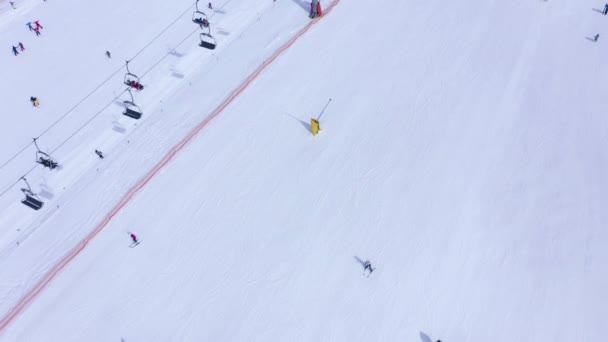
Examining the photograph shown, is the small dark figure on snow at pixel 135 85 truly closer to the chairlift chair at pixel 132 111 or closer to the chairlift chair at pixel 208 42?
the chairlift chair at pixel 132 111

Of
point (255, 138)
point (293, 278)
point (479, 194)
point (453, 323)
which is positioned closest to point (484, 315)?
point (453, 323)

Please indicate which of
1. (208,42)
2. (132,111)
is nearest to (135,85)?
(132,111)

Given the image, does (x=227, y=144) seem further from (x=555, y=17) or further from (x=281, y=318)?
(x=555, y=17)

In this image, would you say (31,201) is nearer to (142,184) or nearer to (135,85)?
(142,184)

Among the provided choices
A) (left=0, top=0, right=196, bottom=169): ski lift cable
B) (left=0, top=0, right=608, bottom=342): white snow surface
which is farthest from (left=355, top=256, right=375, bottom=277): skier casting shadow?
(left=0, top=0, right=196, bottom=169): ski lift cable

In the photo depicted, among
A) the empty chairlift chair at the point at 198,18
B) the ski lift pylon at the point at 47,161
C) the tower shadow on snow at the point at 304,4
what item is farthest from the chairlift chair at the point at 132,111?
the tower shadow on snow at the point at 304,4

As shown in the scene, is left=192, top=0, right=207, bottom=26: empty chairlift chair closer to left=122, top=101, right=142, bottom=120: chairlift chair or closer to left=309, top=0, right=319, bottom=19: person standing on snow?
left=309, top=0, right=319, bottom=19: person standing on snow
